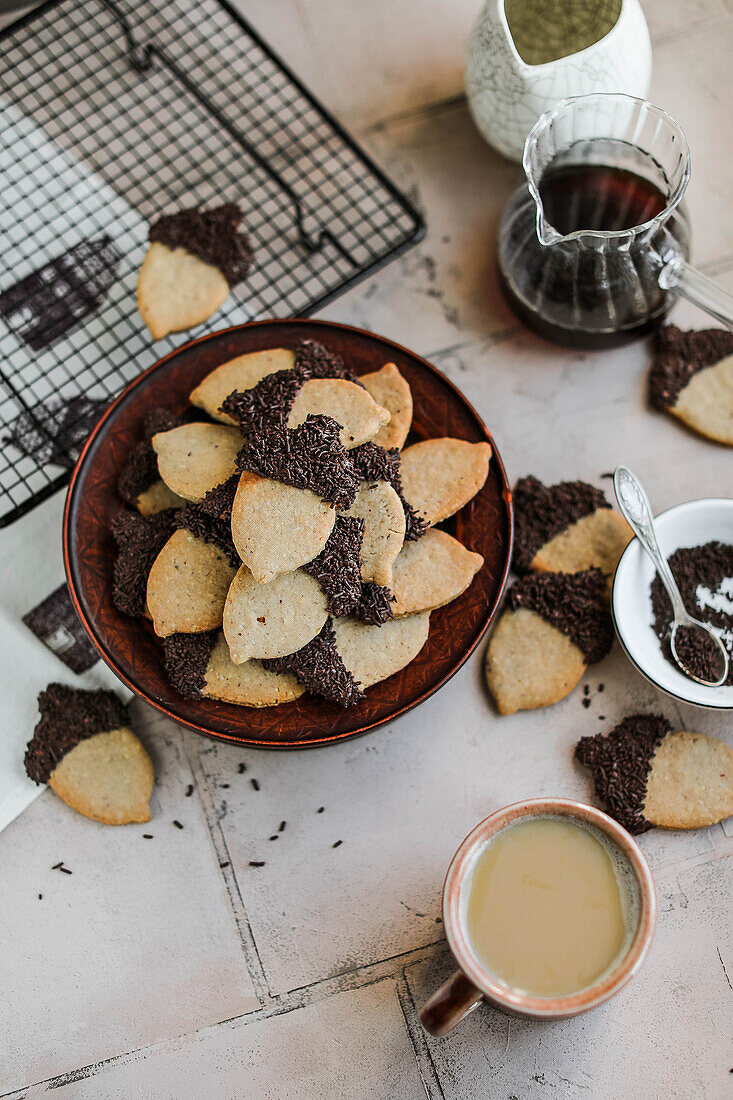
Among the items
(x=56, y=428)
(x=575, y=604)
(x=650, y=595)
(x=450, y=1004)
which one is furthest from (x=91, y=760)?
(x=650, y=595)

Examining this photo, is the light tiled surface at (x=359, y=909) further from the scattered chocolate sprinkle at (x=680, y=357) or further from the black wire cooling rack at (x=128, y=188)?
the black wire cooling rack at (x=128, y=188)

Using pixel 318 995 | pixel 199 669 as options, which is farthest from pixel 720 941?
pixel 199 669

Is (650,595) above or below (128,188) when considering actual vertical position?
below

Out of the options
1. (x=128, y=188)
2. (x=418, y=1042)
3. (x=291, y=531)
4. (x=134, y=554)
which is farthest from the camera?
(x=128, y=188)

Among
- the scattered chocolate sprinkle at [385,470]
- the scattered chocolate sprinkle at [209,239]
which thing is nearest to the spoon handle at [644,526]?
the scattered chocolate sprinkle at [385,470]

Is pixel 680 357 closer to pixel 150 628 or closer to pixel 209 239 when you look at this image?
pixel 209 239

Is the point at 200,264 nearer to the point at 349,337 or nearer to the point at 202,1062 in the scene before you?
the point at 349,337
